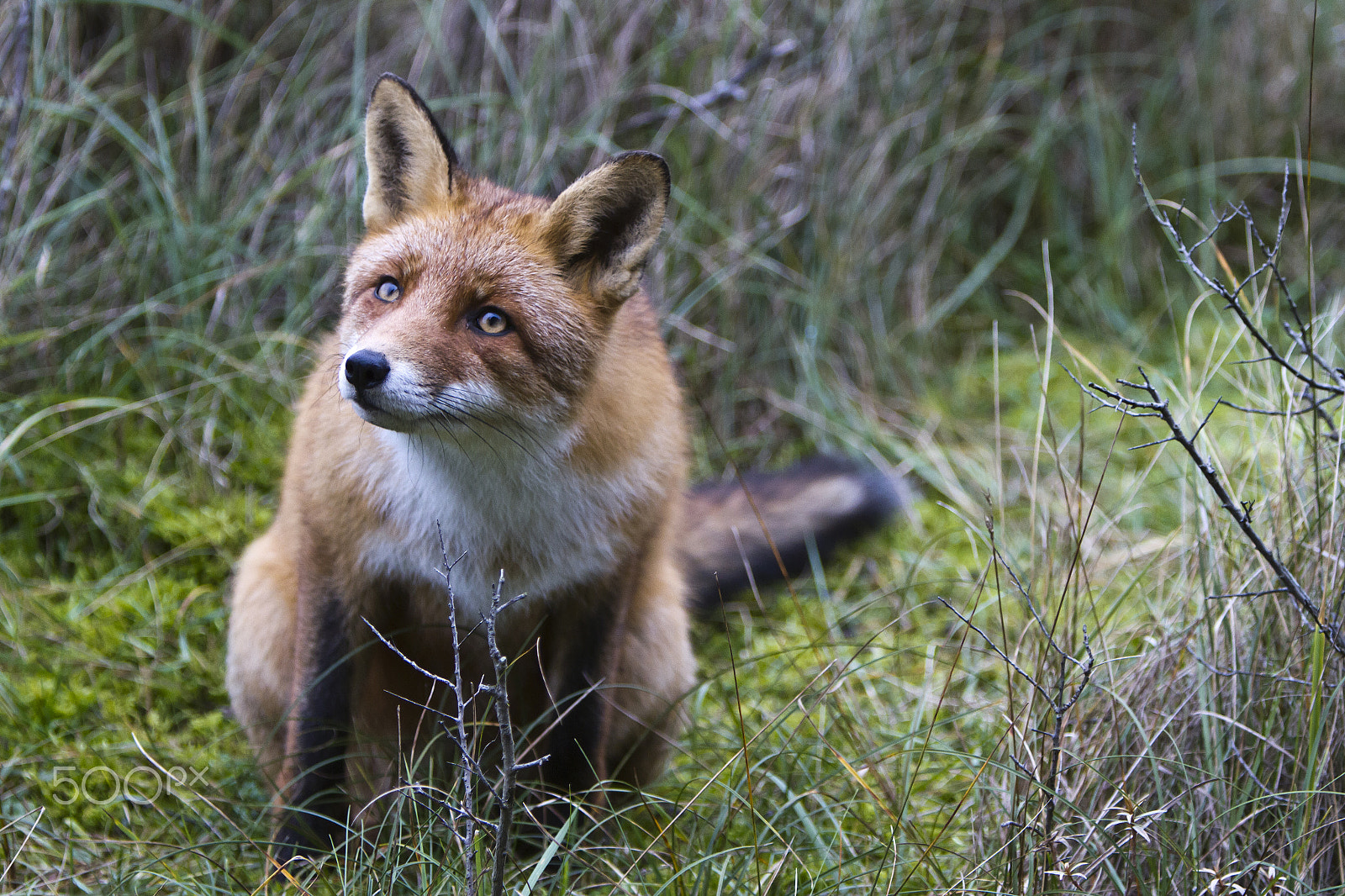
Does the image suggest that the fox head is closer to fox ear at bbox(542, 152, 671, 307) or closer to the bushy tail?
fox ear at bbox(542, 152, 671, 307)

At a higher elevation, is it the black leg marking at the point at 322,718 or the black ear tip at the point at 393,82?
the black ear tip at the point at 393,82

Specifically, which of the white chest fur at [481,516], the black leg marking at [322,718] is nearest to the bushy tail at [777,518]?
the white chest fur at [481,516]

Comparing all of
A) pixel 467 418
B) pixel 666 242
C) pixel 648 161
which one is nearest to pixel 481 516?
pixel 467 418

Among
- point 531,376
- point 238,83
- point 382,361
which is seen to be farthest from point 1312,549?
point 238,83

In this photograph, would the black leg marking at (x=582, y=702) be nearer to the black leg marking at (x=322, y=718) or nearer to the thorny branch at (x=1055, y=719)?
the black leg marking at (x=322, y=718)

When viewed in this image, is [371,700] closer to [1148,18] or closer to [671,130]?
[671,130]

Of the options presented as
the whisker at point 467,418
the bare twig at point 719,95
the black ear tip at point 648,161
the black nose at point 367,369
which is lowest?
the whisker at point 467,418

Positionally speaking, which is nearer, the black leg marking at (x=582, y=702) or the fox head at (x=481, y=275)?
the fox head at (x=481, y=275)

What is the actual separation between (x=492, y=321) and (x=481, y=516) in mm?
554

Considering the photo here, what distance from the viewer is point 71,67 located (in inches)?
195

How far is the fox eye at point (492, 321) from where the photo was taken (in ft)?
9.46

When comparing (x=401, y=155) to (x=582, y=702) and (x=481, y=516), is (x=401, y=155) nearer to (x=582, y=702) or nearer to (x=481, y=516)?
(x=481, y=516)

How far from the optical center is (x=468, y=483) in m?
3.01

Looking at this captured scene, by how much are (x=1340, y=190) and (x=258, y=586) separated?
6824 mm
